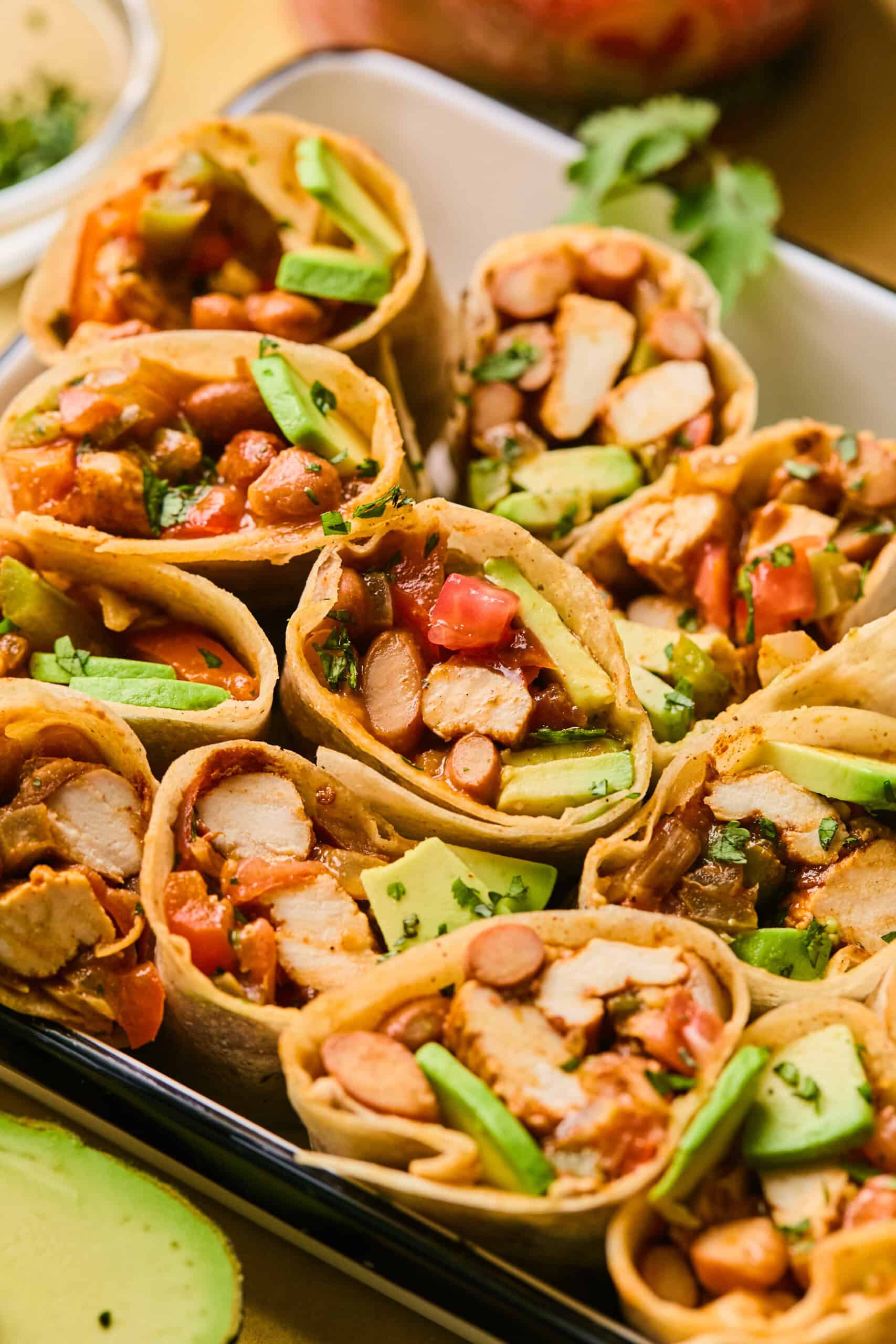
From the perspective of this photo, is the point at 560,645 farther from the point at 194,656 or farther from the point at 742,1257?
the point at 742,1257

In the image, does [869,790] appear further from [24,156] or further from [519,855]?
[24,156]

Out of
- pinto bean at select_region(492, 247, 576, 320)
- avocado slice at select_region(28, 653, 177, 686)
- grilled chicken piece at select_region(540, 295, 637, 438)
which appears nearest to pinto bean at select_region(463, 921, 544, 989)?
avocado slice at select_region(28, 653, 177, 686)

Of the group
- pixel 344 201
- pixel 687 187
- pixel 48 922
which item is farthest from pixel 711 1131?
pixel 687 187

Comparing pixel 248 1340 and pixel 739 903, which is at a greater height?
pixel 739 903

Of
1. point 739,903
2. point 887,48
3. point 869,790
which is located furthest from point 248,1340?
Answer: point 887,48

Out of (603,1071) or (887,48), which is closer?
(603,1071)

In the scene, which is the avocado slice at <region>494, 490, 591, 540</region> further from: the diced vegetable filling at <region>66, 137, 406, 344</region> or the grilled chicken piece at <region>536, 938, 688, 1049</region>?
the grilled chicken piece at <region>536, 938, 688, 1049</region>

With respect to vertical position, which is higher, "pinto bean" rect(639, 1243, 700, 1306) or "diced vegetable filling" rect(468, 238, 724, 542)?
"diced vegetable filling" rect(468, 238, 724, 542)

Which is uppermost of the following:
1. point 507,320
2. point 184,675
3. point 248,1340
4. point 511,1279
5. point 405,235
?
point 405,235
